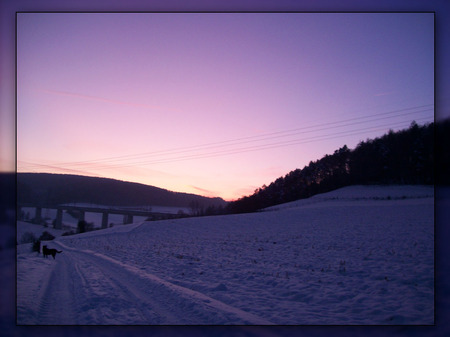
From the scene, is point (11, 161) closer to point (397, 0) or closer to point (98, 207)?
point (98, 207)

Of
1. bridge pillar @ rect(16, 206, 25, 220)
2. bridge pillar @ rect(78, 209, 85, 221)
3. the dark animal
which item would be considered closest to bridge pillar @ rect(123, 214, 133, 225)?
bridge pillar @ rect(78, 209, 85, 221)

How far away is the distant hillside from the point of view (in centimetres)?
697

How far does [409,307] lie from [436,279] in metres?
1.04

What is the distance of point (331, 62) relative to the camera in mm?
6668

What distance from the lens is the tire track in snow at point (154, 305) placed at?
4.66 meters

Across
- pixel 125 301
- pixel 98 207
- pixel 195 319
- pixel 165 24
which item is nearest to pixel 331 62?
pixel 165 24

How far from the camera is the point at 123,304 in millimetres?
5039

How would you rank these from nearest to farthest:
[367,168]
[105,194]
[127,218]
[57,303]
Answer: [57,303] → [367,168] → [105,194] → [127,218]

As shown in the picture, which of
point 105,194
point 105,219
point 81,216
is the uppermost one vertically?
point 105,194

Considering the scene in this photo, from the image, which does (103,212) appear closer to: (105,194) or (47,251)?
(105,194)

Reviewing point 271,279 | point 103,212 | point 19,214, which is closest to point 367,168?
point 271,279

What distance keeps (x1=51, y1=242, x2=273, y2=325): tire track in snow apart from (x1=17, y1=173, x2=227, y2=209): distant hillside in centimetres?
214

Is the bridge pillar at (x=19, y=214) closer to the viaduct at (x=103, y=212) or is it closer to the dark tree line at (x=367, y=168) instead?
the viaduct at (x=103, y=212)

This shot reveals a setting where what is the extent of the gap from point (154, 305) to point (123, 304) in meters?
0.52
